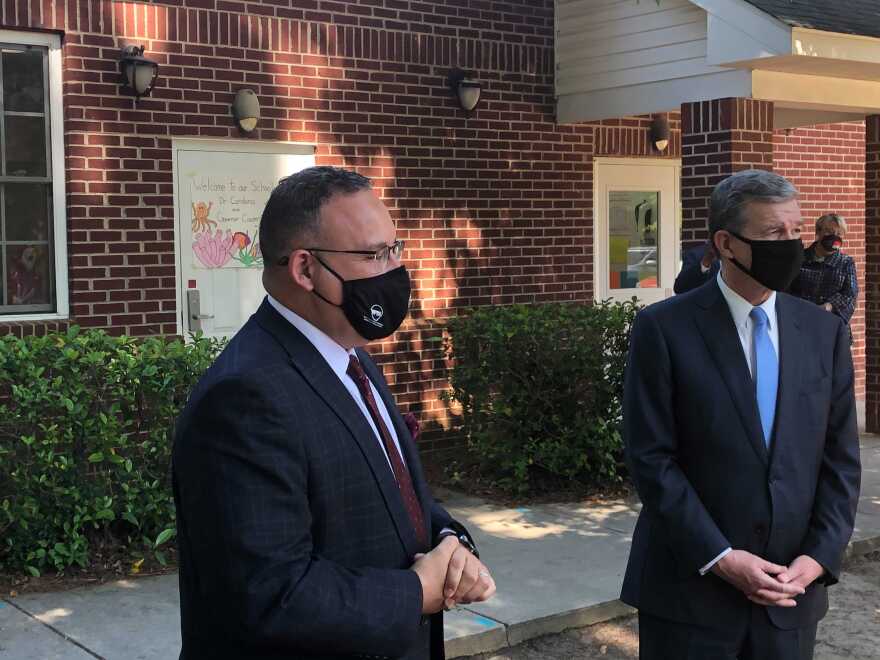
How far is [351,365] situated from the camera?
2.32m

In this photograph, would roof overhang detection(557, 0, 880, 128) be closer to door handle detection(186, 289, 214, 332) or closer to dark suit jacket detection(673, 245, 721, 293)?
dark suit jacket detection(673, 245, 721, 293)

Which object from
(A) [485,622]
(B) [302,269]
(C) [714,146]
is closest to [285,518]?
(B) [302,269]

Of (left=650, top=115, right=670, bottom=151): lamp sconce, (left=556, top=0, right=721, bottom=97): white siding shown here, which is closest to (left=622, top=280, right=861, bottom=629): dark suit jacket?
(left=556, top=0, right=721, bottom=97): white siding

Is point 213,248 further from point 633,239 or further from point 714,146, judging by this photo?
point 633,239

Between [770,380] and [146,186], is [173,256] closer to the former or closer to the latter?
[146,186]

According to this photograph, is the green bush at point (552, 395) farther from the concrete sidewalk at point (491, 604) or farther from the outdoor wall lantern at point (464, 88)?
the outdoor wall lantern at point (464, 88)

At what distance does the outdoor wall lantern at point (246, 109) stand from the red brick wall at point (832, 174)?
6458 millimetres

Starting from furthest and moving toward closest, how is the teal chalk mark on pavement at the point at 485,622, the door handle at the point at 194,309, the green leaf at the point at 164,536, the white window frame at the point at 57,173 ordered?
1. the door handle at the point at 194,309
2. the white window frame at the point at 57,173
3. the green leaf at the point at 164,536
4. the teal chalk mark on pavement at the point at 485,622

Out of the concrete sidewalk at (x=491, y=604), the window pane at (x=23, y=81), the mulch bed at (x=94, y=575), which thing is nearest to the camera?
the concrete sidewalk at (x=491, y=604)

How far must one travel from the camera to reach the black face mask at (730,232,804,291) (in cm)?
319

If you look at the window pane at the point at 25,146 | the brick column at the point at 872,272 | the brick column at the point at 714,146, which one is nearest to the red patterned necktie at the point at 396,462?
the window pane at the point at 25,146

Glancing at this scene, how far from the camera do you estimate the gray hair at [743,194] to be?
3219 millimetres

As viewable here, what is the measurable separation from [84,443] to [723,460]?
413 cm

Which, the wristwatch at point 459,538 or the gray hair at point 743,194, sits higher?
the gray hair at point 743,194
